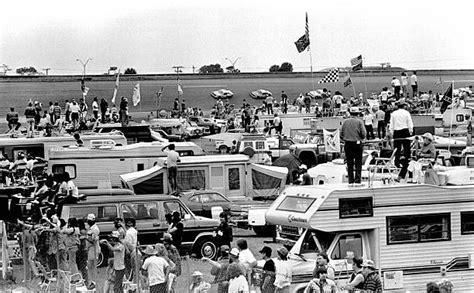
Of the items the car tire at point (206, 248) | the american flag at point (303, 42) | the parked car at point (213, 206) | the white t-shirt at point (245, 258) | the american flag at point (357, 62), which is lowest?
the car tire at point (206, 248)

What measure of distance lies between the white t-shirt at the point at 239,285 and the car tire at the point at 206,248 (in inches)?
300

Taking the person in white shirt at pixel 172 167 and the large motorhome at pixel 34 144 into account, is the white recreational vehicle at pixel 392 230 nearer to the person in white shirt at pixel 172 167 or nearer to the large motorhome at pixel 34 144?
the person in white shirt at pixel 172 167

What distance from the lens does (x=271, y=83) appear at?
12638 centimetres

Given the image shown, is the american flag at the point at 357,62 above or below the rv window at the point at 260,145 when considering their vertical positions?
above

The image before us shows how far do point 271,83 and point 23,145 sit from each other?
9571 centimetres

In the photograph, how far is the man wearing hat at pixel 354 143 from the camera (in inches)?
711

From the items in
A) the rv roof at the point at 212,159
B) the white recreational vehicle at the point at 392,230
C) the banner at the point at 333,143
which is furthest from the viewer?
the banner at the point at 333,143

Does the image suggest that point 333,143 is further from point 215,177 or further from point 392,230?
point 392,230

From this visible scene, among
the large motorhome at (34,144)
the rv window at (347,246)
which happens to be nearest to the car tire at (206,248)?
the rv window at (347,246)

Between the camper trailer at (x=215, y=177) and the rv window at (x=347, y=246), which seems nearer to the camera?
the rv window at (x=347, y=246)

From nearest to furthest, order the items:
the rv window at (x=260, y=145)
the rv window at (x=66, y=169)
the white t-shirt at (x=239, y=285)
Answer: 1. the white t-shirt at (x=239, y=285)
2. the rv window at (x=66, y=169)
3. the rv window at (x=260, y=145)

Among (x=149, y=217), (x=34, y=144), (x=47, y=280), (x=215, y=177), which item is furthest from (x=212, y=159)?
(x=47, y=280)

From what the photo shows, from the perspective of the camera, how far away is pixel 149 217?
21.1 metres

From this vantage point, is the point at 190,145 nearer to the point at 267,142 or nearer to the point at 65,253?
the point at 267,142
